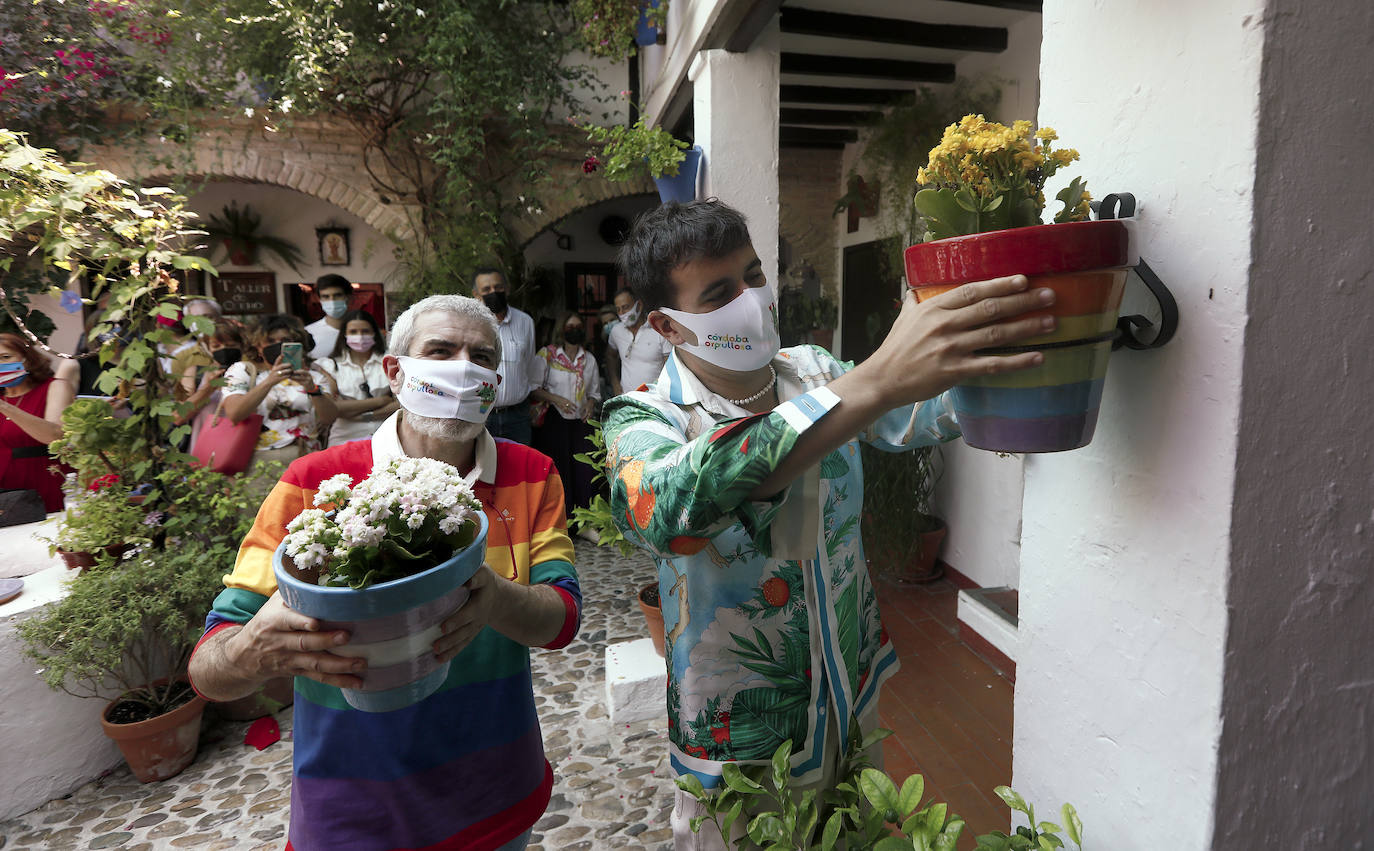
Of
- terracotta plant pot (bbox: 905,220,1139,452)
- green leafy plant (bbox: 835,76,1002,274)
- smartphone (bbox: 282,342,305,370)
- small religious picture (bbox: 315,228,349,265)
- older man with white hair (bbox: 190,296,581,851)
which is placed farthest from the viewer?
small religious picture (bbox: 315,228,349,265)

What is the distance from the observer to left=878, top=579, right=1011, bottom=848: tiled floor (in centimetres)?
279

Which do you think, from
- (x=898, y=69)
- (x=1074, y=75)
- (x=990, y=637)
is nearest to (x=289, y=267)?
(x=898, y=69)

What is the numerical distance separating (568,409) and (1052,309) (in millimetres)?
5602

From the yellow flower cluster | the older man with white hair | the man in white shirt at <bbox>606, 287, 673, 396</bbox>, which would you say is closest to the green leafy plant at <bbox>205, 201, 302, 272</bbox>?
the man in white shirt at <bbox>606, 287, 673, 396</bbox>

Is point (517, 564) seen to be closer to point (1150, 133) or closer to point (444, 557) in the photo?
point (444, 557)

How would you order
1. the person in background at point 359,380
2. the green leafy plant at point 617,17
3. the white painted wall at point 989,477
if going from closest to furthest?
the white painted wall at point 989,477 < the person in background at point 359,380 < the green leafy plant at point 617,17

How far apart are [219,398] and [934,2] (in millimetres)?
4414

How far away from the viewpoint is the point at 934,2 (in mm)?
3752

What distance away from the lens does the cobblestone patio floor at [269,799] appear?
2814 millimetres

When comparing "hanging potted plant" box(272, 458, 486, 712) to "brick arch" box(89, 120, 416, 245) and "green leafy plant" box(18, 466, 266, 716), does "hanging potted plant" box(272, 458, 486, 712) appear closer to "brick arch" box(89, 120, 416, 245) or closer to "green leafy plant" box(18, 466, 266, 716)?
"green leafy plant" box(18, 466, 266, 716)

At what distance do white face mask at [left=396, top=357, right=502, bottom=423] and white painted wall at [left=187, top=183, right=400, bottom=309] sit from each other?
7.66m

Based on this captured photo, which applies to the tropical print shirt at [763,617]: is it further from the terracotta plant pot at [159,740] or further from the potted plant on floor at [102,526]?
the potted plant on floor at [102,526]

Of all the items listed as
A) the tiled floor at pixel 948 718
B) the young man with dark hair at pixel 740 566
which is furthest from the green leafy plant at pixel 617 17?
the tiled floor at pixel 948 718

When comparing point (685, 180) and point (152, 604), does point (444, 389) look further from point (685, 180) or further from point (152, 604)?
point (685, 180)
